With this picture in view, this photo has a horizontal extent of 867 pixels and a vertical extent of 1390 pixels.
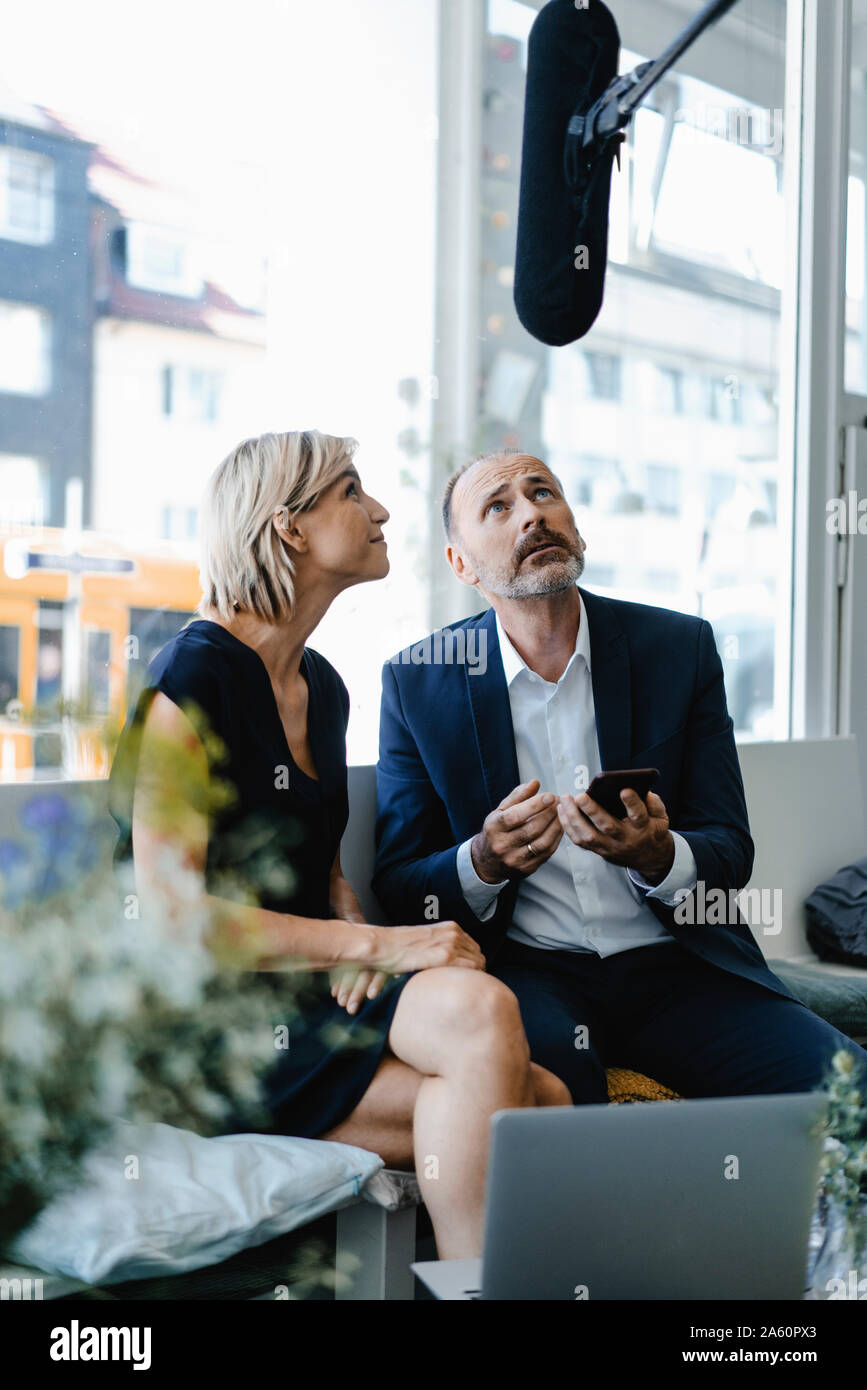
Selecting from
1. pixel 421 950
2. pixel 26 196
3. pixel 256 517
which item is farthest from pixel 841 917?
pixel 26 196

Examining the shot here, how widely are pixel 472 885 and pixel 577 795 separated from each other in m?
0.20

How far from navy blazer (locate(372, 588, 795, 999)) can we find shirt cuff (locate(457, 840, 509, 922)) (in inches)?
1.3

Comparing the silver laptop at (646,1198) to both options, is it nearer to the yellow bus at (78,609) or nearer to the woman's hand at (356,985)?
the woman's hand at (356,985)

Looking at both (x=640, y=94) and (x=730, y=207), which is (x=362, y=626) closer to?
(x=640, y=94)

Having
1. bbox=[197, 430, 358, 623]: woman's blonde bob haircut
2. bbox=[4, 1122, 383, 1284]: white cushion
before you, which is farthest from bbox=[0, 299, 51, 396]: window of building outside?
bbox=[4, 1122, 383, 1284]: white cushion

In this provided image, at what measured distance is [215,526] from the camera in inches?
70.7

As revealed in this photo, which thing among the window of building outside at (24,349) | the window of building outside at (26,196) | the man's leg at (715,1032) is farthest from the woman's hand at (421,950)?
the window of building outside at (26,196)

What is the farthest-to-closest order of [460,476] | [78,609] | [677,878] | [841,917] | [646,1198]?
[841,917] < [78,609] < [460,476] < [677,878] < [646,1198]

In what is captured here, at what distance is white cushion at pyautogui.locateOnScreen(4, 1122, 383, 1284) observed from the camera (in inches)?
43.8

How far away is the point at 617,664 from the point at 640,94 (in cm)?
83

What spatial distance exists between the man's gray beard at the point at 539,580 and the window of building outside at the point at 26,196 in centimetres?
101

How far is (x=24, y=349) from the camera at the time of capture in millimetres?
2234

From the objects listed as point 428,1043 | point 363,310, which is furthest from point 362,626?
point 428,1043

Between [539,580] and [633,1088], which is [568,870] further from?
[539,580]
